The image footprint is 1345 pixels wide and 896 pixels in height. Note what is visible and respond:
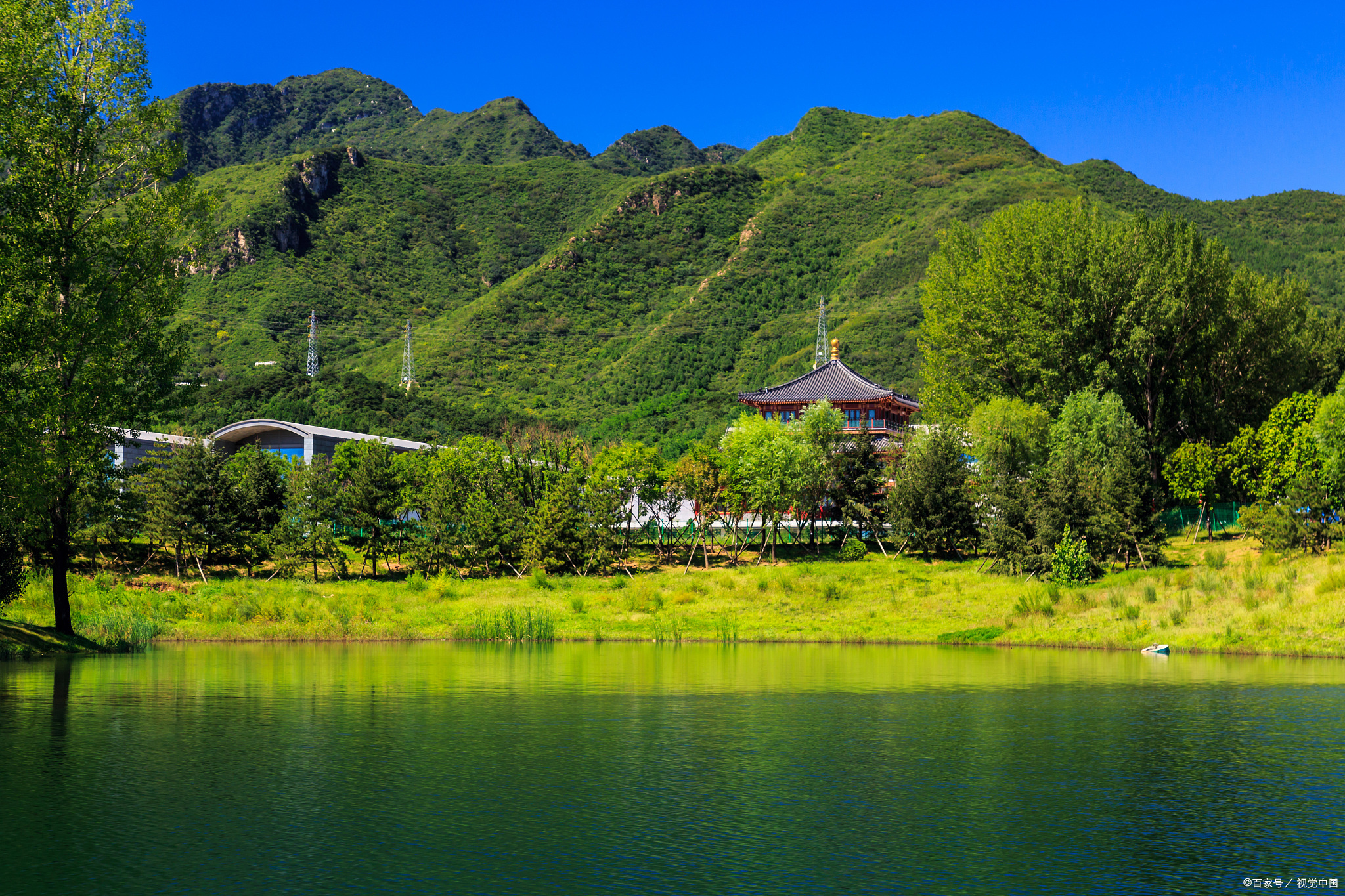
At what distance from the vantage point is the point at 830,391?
92.4 metres

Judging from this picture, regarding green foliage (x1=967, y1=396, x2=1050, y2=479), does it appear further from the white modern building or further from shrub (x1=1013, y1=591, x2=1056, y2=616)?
the white modern building

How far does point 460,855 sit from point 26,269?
28220 millimetres

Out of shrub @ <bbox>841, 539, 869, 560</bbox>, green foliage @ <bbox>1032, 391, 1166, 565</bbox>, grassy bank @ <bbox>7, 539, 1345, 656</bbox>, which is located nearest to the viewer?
→ grassy bank @ <bbox>7, 539, 1345, 656</bbox>

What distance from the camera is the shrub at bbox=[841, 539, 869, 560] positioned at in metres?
69.9

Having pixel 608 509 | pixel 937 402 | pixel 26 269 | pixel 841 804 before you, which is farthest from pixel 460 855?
pixel 937 402

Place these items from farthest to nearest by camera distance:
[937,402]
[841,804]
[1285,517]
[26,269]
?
[937,402] → [1285,517] → [26,269] → [841,804]

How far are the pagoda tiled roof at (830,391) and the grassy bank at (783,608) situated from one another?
1172 inches

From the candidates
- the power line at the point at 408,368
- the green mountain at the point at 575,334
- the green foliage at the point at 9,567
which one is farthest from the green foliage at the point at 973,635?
the power line at the point at 408,368

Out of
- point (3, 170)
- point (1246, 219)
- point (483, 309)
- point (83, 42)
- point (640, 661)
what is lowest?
point (640, 661)

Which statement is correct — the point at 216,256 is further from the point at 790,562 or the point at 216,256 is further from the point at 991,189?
the point at 790,562

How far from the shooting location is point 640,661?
39.7 meters

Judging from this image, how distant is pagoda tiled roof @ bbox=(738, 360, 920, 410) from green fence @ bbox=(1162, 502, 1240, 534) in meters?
24.1

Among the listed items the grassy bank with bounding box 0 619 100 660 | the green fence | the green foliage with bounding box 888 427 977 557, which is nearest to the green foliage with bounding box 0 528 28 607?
the grassy bank with bounding box 0 619 100 660

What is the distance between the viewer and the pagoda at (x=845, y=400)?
298 feet
